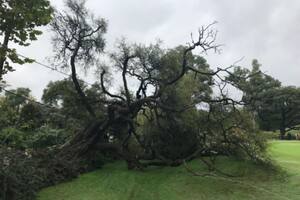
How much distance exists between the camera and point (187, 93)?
48.8 feet

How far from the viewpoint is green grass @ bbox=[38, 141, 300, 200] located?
971 cm

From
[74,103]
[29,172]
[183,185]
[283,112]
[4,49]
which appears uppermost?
[283,112]

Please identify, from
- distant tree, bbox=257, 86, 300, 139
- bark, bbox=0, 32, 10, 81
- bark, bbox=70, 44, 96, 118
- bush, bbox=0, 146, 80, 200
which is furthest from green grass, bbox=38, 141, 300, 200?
distant tree, bbox=257, 86, 300, 139

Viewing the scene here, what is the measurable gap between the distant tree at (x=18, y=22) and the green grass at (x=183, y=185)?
595cm

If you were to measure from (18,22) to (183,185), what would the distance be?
25.1 ft

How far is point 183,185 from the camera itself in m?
11.0

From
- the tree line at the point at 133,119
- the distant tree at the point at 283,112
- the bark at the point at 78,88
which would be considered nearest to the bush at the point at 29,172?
the tree line at the point at 133,119

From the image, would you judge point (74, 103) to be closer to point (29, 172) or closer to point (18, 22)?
point (29, 172)

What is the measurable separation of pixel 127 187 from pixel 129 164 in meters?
2.51

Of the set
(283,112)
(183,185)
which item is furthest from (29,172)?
(283,112)

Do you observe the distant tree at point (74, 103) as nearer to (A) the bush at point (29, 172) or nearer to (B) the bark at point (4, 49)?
(A) the bush at point (29, 172)

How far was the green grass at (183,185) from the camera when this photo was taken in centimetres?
971

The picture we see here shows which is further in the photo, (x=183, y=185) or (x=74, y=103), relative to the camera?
(x=74, y=103)

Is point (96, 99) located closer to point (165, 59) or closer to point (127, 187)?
point (165, 59)
